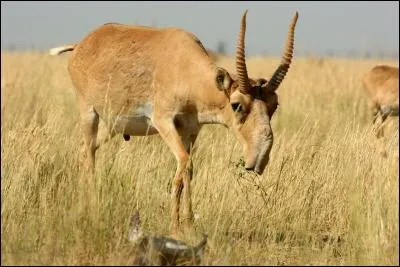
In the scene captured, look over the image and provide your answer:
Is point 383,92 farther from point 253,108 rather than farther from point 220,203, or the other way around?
point 253,108

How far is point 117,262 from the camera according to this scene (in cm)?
526

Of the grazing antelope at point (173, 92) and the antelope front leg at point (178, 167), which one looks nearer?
the grazing antelope at point (173, 92)

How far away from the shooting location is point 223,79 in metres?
7.18

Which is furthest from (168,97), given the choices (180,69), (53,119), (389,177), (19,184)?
(53,119)

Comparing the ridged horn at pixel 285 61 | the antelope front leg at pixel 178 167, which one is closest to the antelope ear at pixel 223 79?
the ridged horn at pixel 285 61

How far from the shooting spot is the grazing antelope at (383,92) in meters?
15.6

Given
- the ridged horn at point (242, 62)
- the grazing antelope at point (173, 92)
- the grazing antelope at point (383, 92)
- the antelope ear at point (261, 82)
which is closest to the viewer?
the ridged horn at point (242, 62)

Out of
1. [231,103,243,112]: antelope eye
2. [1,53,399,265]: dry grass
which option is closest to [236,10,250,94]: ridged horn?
[231,103,243,112]: antelope eye

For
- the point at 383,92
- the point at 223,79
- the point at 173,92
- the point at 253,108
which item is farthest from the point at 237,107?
the point at 383,92

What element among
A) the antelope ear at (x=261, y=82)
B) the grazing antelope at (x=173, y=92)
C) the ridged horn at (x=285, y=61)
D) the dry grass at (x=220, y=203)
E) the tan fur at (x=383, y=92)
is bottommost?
the tan fur at (x=383, y=92)

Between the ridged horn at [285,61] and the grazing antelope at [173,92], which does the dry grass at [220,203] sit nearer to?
the grazing antelope at [173,92]

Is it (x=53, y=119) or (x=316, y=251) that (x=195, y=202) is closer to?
(x=316, y=251)

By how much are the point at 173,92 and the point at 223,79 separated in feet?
1.99

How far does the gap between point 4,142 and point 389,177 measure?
3929 millimetres
